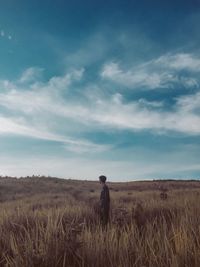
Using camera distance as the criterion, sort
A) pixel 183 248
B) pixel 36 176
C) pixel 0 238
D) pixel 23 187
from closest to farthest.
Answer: pixel 183 248 → pixel 0 238 → pixel 23 187 → pixel 36 176

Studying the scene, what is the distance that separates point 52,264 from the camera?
4582mm

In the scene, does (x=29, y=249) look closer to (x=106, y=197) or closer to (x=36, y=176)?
(x=106, y=197)

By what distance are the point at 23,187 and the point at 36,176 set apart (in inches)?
524

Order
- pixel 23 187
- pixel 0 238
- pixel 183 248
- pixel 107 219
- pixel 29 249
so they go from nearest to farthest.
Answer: pixel 183 248, pixel 29 249, pixel 0 238, pixel 107 219, pixel 23 187

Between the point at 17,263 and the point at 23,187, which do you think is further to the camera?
the point at 23,187

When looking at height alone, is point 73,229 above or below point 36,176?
below

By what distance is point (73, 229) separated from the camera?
4.75 meters

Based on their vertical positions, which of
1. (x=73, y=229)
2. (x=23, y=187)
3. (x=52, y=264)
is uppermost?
(x=23, y=187)

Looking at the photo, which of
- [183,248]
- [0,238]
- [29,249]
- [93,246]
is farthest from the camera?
[0,238]

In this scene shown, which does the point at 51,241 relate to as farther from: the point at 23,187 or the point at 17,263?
the point at 23,187

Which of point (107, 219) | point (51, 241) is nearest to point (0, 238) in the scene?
point (51, 241)

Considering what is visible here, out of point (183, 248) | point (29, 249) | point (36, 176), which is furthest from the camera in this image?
point (36, 176)

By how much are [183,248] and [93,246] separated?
3.78 ft

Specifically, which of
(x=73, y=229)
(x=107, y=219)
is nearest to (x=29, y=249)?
(x=73, y=229)
